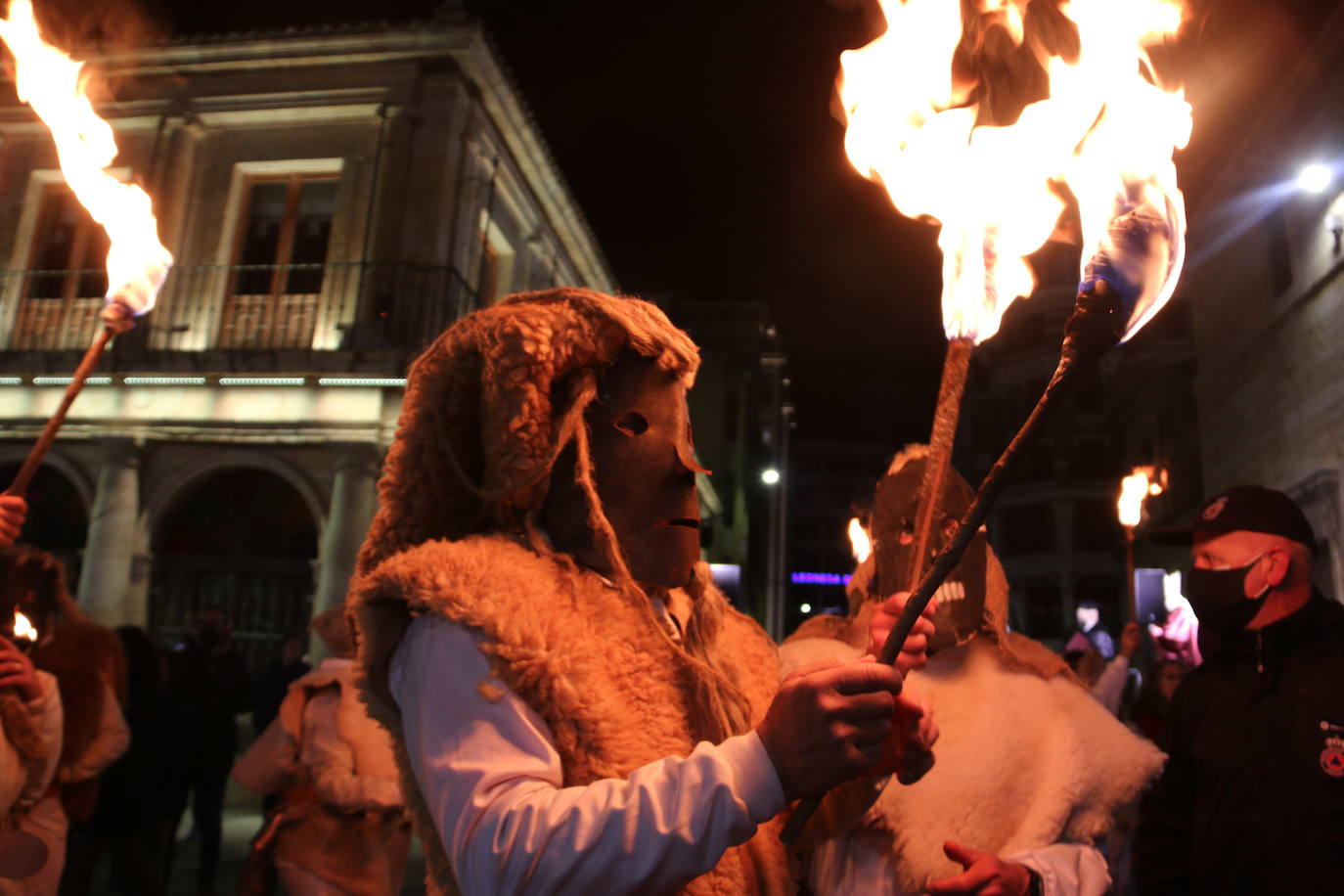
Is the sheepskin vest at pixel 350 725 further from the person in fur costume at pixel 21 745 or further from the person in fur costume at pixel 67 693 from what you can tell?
the person in fur costume at pixel 21 745

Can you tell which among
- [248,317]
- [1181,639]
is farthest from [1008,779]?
[248,317]

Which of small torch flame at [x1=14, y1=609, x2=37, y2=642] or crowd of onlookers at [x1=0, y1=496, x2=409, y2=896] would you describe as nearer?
crowd of onlookers at [x1=0, y1=496, x2=409, y2=896]

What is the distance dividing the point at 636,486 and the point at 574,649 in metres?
0.40

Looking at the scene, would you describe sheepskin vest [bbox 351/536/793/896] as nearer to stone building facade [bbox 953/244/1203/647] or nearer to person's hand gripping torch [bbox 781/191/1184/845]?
person's hand gripping torch [bbox 781/191/1184/845]

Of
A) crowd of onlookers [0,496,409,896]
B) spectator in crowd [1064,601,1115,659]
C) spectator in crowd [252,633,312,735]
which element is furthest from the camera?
spectator in crowd [1064,601,1115,659]

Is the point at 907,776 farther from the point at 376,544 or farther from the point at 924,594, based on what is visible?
the point at 376,544

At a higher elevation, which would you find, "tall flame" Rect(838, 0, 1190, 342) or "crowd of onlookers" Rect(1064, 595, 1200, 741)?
"tall flame" Rect(838, 0, 1190, 342)

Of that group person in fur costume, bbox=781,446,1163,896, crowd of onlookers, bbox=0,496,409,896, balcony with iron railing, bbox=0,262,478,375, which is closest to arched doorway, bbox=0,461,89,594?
balcony with iron railing, bbox=0,262,478,375

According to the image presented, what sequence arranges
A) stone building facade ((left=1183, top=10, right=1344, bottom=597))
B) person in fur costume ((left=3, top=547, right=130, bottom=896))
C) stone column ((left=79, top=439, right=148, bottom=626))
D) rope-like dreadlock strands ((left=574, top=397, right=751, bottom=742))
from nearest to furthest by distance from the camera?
1. rope-like dreadlock strands ((left=574, top=397, right=751, bottom=742))
2. person in fur costume ((left=3, top=547, right=130, bottom=896))
3. stone building facade ((left=1183, top=10, right=1344, bottom=597))
4. stone column ((left=79, top=439, right=148, bottom=626))

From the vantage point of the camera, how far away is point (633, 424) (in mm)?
2031

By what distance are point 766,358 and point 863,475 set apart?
59.4m

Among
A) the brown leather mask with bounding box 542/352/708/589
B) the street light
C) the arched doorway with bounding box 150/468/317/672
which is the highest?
the street light

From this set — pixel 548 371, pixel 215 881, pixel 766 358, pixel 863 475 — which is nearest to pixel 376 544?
pixel 548 371

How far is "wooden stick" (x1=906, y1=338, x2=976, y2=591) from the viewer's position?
5.42ft
